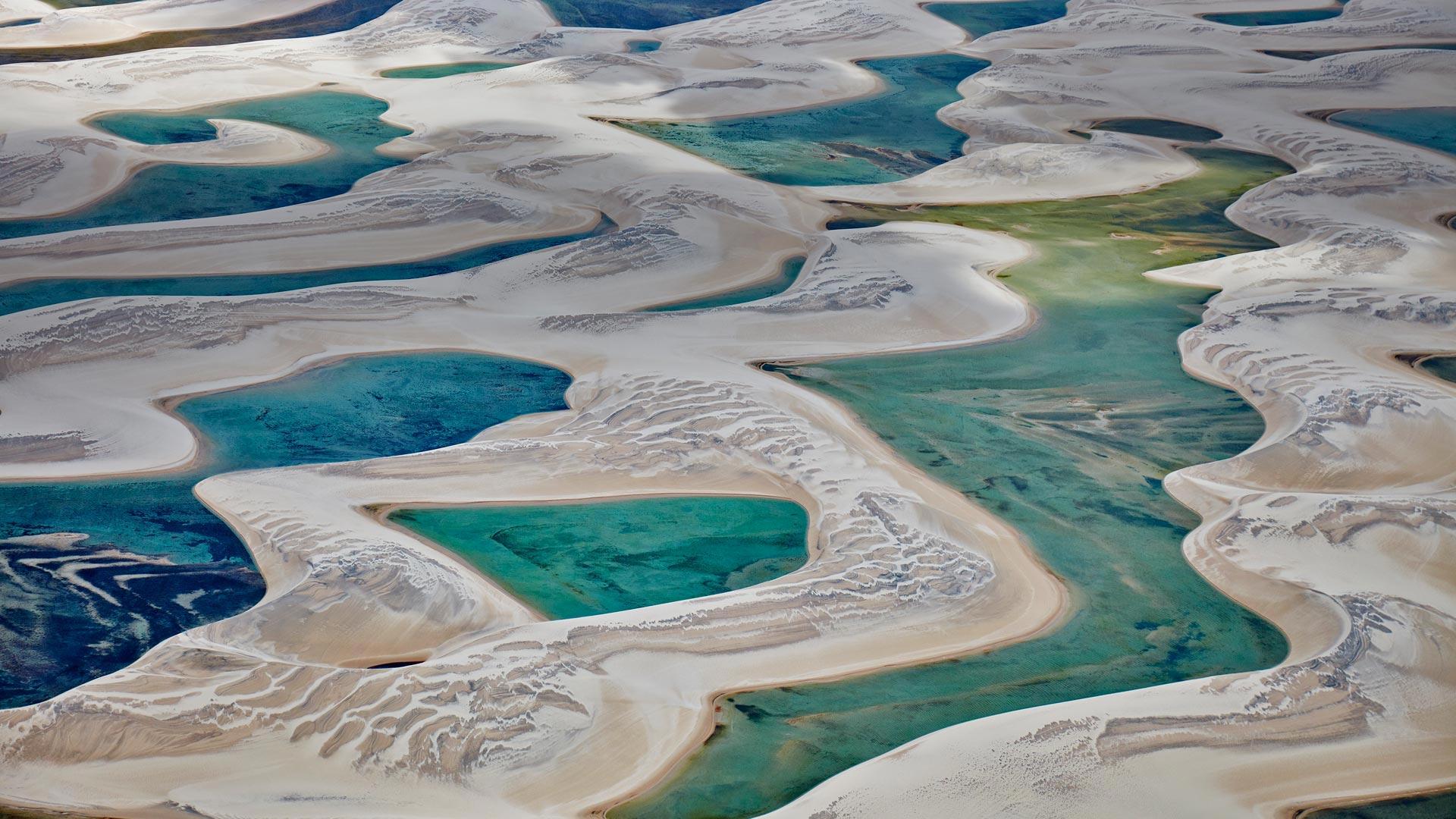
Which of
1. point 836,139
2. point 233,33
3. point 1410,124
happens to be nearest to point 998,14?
point 1410,124

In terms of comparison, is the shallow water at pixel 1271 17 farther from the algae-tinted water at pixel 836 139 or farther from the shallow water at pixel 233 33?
the shallow water at pixel 233 33

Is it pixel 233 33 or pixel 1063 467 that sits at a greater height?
pixel 233 33

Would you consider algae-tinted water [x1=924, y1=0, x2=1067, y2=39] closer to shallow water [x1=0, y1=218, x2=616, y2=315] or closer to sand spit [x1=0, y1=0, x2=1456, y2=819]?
sand spit [x1=0, y1=0, x2=1456, y2=819]

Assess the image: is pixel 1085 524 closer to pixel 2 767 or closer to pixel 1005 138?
pixel 2 767

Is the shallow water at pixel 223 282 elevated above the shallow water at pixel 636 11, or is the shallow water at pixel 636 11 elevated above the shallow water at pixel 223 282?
the shallow water at pixel 636 11

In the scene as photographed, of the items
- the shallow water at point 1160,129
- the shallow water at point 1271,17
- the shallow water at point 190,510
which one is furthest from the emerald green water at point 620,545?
the shallow water at point 1271,17

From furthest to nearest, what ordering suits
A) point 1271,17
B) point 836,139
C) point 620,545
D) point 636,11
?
point 1271,17
point 636,11
point 836,139
point 620,545

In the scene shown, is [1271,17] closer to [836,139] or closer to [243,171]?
[836,139]
